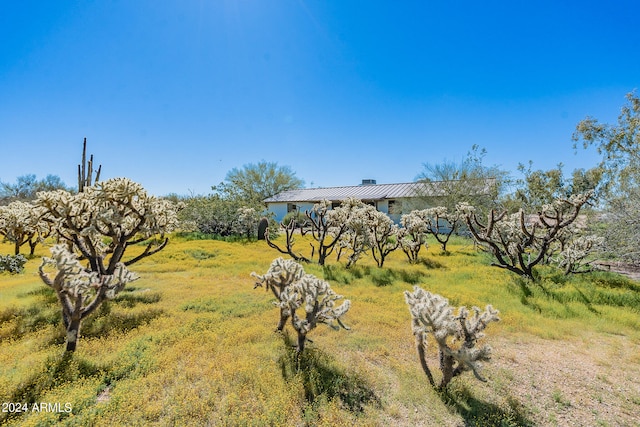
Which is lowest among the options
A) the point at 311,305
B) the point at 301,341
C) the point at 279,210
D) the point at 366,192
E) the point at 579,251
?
the point at 301,341

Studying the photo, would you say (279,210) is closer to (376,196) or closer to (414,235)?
(376,196)

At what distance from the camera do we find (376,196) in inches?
1275

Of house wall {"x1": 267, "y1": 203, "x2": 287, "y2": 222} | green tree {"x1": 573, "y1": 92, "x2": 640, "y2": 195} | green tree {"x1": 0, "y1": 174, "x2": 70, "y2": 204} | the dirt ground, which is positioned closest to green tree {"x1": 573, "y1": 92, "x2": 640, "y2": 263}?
green tree {"x1": 573, "y1": 92, "x2": 640, "y2": 195}

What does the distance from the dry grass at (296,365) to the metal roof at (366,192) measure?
18.2 m

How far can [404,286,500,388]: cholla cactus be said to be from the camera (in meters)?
4.05

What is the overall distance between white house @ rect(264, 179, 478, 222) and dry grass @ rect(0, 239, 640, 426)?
14.6 meters

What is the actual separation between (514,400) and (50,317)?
9227 mm

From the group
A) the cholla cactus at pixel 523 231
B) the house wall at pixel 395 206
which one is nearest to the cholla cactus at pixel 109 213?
the cholla cactus at pixel 523 231

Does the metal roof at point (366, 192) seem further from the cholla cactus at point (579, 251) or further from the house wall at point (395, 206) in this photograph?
the cholla cactus at point (579, 251)

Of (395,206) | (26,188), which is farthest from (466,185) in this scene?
(26,188)

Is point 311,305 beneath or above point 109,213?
beneath

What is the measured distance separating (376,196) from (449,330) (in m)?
28.8

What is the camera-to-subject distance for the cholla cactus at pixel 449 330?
159 inches

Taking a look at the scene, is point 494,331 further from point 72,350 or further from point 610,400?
point 72,350
